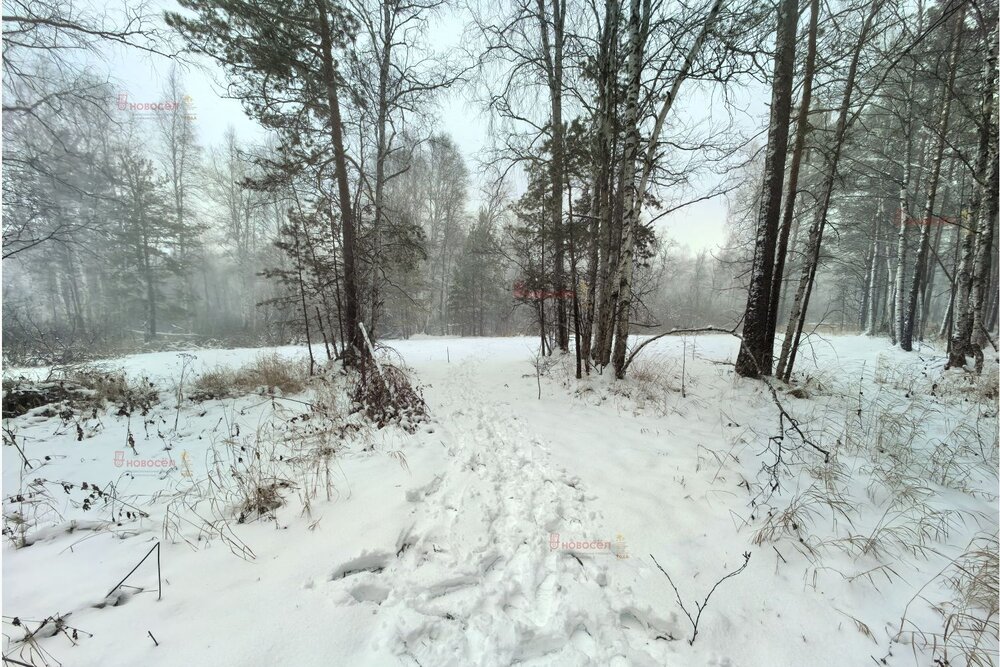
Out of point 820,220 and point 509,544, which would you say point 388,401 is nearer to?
point 509,544

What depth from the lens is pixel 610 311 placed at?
582 cm

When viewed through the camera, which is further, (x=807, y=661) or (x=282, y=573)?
(x=282, y=573)

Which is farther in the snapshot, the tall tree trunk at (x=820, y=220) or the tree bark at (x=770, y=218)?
the tree bark at (x=770, y=218)

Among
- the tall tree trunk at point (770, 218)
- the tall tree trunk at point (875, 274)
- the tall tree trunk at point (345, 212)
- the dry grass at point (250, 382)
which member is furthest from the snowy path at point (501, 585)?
the tall tree trunk at point (875, 274)

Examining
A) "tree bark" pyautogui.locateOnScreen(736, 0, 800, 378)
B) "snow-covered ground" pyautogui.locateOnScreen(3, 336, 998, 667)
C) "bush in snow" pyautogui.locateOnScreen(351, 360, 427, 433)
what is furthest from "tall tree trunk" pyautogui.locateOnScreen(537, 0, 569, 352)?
"snow-covered ground" pyautogui.locateOnScreen(3, 336, 998, 667)

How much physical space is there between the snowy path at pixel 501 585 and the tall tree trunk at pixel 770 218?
4606mm

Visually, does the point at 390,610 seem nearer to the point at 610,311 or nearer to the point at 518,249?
the point at 610,311

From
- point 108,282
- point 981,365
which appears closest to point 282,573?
point 981,365

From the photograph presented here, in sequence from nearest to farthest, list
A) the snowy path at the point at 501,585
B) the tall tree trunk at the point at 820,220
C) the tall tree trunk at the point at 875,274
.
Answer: the snowy path at the point at 501,585, the tall tree trunk at the point at 820,220, the tall tree trunk at the point at 875,274

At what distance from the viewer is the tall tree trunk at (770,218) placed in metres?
5.05

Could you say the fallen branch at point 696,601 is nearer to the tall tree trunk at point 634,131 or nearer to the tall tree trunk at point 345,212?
the tall tree trunk at point 634,131

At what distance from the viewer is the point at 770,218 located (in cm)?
539

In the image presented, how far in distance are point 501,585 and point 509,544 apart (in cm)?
31

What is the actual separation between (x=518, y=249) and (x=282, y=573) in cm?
751
